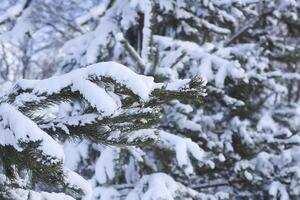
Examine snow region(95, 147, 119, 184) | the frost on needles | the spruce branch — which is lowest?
snow region(95, 147, 119, 184)

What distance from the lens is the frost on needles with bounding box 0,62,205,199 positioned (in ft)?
4.64

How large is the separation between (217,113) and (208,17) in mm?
1177

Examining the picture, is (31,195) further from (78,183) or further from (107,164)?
(107,164)

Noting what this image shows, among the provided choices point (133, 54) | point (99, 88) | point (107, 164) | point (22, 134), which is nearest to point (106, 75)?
point (99, 88)

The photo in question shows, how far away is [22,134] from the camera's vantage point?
4.35ft

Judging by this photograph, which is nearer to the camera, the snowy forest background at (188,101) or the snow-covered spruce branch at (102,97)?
the snow-covered spruce branch at (102,97)

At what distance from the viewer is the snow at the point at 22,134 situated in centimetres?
131

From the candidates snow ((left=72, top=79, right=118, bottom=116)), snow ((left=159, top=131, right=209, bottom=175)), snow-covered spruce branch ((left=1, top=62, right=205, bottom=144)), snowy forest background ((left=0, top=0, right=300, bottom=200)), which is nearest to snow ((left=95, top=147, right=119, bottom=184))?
snowy forest background ((left=0, top=0, right=300, bottom=200))

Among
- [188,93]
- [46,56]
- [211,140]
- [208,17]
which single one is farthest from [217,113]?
[46,56]

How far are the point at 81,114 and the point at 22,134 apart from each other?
1.01ft

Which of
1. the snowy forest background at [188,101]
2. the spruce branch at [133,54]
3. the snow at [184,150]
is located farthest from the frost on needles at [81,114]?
the snow at [184,150]

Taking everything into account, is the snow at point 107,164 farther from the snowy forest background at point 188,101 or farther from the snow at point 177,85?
the snow at point 177,85

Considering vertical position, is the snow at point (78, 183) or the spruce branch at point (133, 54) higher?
the snow at point (78, 183)

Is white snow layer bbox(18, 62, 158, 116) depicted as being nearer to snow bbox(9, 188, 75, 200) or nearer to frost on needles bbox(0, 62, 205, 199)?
frost on needles bbox(0, 62, 205, 199)
